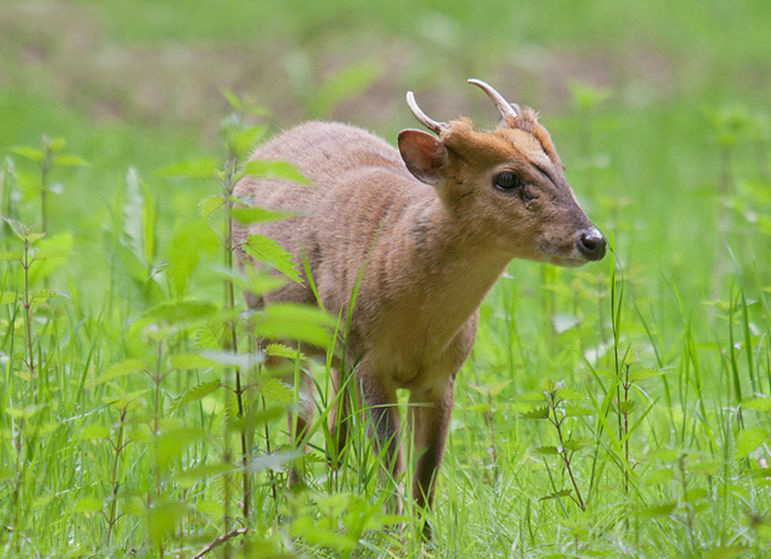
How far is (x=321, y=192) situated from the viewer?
4.53 meters

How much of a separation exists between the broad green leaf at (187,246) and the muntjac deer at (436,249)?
1035mm

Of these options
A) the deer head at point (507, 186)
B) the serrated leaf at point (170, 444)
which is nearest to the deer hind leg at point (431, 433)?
the deer head at point (507, 186)

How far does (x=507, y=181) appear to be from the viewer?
3850 millimetres

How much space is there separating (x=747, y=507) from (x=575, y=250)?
34.2 inches

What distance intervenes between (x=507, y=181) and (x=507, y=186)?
0.05 ft

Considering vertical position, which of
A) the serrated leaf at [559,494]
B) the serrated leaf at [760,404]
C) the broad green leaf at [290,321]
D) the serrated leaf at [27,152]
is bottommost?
the serrated leaf at [559,494]

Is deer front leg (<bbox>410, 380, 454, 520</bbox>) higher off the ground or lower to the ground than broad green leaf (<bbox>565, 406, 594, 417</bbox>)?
lower

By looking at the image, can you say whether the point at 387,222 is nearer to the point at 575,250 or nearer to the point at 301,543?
the point at 575,250

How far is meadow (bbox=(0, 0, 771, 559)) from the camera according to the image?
10.0 ft

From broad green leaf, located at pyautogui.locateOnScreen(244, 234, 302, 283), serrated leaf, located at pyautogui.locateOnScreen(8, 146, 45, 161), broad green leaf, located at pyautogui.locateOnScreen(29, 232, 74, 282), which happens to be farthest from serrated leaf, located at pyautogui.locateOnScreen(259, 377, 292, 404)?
serrated leaf, located at pyautogui.locateOnScreen(8, 146, 45, 161)

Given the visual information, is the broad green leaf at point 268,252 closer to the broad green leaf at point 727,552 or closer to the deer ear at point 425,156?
the deer ear at point 425,156

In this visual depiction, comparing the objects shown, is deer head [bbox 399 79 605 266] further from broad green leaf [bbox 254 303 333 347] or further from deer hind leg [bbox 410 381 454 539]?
broad green leaf [bbox 254 303 333 347]

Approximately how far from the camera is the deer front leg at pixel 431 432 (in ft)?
13.4

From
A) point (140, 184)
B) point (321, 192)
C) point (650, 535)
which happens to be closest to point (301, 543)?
point (650, 535)
